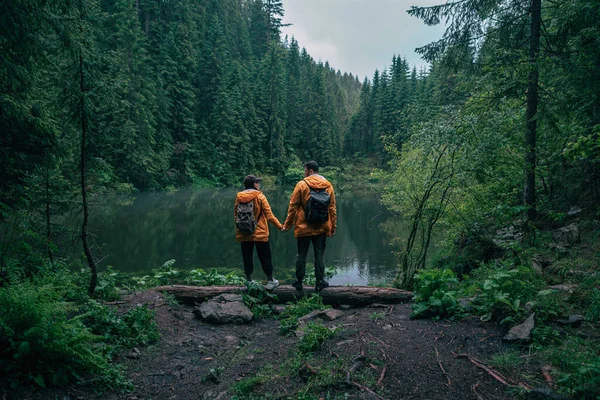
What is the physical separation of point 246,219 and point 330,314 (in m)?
1.94

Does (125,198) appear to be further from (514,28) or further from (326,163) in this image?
(326,163)

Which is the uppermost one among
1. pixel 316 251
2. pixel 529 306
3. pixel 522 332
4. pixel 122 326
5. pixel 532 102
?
pixel 532 102

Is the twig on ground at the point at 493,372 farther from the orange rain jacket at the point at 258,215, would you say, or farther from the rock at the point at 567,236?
the rock at the point at 567,236

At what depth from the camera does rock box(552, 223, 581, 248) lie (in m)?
5.38

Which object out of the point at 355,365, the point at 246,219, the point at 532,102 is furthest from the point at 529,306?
the point at 532,102

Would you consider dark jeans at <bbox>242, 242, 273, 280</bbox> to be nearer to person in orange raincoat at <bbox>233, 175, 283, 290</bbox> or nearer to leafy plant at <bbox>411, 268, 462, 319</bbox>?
person in orange raincoat at <bbox>233, 175, 283, 290</bbox>

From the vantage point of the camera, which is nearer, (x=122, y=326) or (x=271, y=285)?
(x=122, y=326)

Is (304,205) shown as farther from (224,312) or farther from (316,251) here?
(224,312)

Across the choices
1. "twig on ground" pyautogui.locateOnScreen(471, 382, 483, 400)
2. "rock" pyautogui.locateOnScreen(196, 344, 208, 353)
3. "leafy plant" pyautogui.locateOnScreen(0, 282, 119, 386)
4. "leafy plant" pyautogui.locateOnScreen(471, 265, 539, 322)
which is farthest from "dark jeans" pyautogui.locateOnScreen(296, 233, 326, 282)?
"twig on ground" pyautogui.locateOnScreen(471, 382, 483, 400)

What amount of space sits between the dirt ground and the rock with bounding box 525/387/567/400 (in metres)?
0.13

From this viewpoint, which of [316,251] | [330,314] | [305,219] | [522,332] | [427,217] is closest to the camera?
[522,332]

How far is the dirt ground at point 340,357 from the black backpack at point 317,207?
1404mm

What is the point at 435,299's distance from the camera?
162 inches

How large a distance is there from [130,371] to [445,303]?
11.2 ft
